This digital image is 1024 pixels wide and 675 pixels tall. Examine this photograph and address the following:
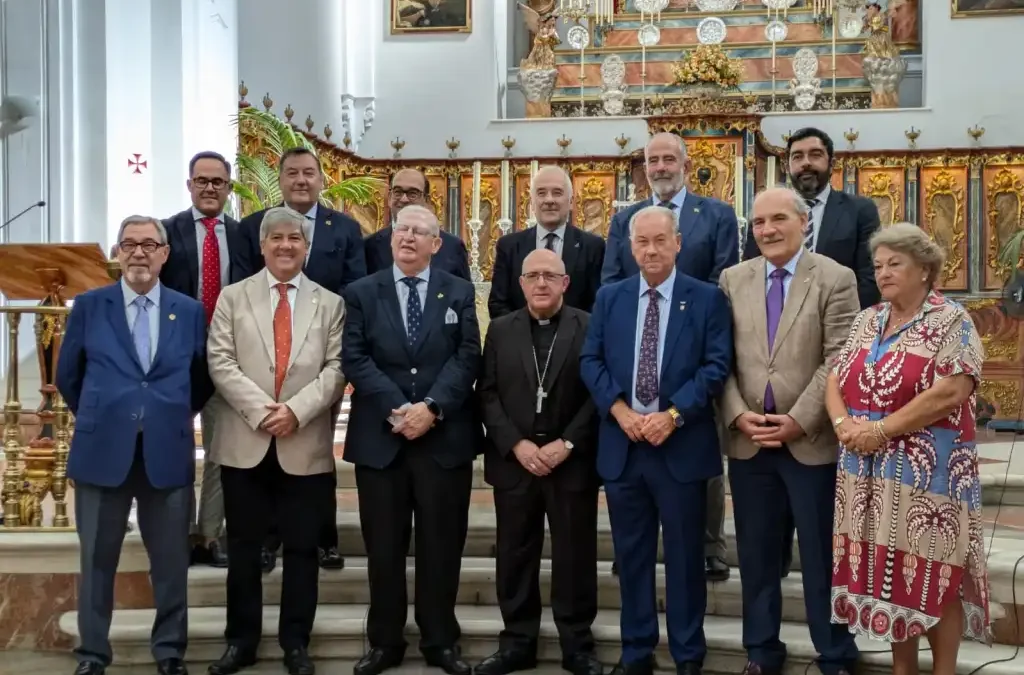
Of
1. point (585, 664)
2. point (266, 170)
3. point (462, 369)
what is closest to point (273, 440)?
point (462, 369)

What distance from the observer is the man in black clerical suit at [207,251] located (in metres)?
4.52

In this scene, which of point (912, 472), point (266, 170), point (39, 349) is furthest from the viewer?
point (266, 170)

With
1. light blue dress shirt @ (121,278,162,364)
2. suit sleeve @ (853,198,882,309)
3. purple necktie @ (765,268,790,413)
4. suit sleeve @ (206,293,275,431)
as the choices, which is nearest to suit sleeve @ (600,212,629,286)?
purple necktie @ (765,268,790,413)

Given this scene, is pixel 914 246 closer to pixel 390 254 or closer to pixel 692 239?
pixel 692 239

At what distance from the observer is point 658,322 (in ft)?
13.3

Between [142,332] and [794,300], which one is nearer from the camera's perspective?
[794,300]

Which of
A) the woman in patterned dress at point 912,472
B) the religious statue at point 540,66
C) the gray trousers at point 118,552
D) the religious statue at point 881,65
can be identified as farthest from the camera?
the religious statue at point 540,66

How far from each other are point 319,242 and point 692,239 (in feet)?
4.73

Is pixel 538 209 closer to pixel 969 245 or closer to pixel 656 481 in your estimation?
pixel 656 481

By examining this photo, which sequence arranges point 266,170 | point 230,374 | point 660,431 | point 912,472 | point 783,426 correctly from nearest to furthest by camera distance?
point 912,472 → point 783,426 → point 660,431 → point 230,374 → point 266,170

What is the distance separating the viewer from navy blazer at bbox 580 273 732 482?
3.93 m

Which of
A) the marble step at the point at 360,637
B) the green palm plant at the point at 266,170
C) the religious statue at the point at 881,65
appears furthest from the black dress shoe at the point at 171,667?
the religious statue at the point at 881,65

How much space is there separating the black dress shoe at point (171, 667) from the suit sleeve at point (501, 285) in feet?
5.61

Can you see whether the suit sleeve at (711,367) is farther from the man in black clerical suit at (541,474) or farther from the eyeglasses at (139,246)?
the eyeglasses at (139,246)
